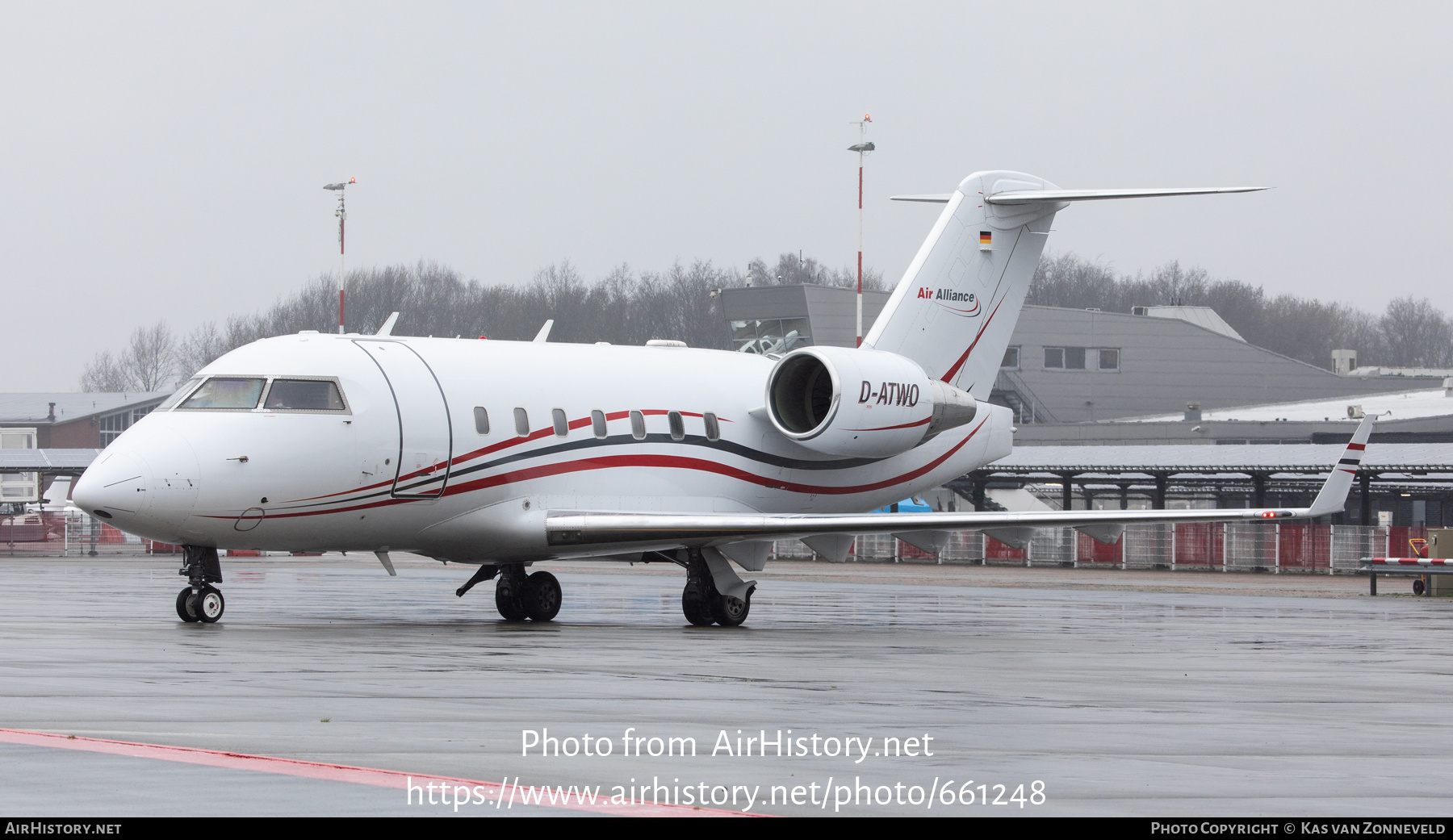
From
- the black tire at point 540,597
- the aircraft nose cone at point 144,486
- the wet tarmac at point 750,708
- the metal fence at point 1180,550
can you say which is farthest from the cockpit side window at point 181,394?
the metal fence at point 1180,550

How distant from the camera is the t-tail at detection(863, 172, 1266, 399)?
24.8 meters

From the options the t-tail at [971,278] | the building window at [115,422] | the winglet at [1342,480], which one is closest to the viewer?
the winglet at [1342,480]

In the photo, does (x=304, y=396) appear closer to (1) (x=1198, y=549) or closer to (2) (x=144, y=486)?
(2) (x=144, y=486)

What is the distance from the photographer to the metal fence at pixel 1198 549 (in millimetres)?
42156

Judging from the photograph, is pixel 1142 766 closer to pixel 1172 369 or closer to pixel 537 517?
pixel 537 517

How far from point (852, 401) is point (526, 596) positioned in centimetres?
489

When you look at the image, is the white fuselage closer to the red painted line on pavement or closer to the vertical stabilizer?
the vertical stabilizer

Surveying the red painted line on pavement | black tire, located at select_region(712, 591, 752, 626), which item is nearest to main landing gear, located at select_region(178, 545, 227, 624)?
Answer: black tire, located at select_region(712, 591, 752, 626)

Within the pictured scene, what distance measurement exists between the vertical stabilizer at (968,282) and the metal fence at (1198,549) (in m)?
15.5

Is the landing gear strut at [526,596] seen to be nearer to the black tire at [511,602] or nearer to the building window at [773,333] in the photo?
the black tire at [511,602]

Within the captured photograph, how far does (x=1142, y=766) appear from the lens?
833cm

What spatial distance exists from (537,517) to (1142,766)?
497 inches

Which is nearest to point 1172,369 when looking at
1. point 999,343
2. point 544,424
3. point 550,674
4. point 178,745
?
point 999,343

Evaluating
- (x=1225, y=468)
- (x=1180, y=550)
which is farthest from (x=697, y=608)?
(x=1225, y=468)
